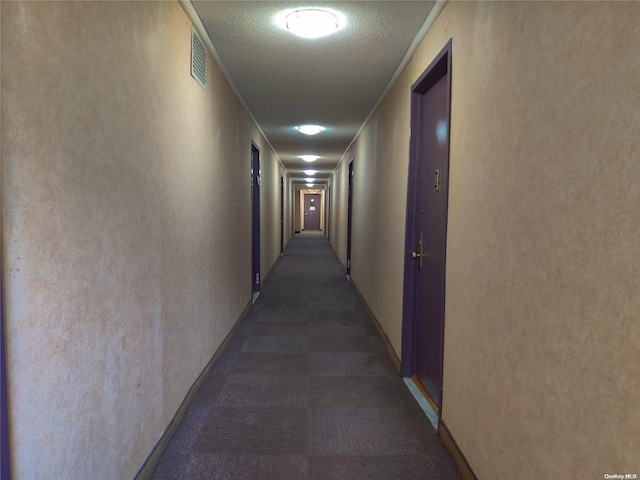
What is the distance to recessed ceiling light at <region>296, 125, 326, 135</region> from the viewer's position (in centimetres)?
584

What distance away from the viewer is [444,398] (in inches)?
90.8

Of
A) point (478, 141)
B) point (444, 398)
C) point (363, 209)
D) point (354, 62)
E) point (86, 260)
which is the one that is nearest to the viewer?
point (86, 260)

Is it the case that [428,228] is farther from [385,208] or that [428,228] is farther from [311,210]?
[311,210]

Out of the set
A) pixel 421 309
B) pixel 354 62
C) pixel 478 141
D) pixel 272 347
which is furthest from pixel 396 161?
pixel 272 347

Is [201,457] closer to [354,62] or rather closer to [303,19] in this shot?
[303,19]

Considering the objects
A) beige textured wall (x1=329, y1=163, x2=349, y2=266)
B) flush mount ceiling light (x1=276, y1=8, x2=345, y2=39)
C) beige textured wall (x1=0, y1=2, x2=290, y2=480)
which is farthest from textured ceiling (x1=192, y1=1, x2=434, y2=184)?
beige textured wall (x1=329, y1=163, x2=349, y2=266)

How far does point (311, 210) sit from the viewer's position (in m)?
23.1

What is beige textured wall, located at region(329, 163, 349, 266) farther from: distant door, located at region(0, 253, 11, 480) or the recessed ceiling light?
distant door, located at region(0, 253, 11, 480)

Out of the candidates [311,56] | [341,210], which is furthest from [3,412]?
[341,210]

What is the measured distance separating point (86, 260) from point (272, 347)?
105 inches

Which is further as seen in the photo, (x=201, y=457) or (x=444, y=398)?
(x=444, y=398)

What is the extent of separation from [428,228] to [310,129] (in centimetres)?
361

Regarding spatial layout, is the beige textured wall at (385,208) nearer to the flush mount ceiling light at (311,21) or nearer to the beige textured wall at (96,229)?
the flush mount ceiling light at (311,21)

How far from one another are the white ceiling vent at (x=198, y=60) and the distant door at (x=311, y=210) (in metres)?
20.0
